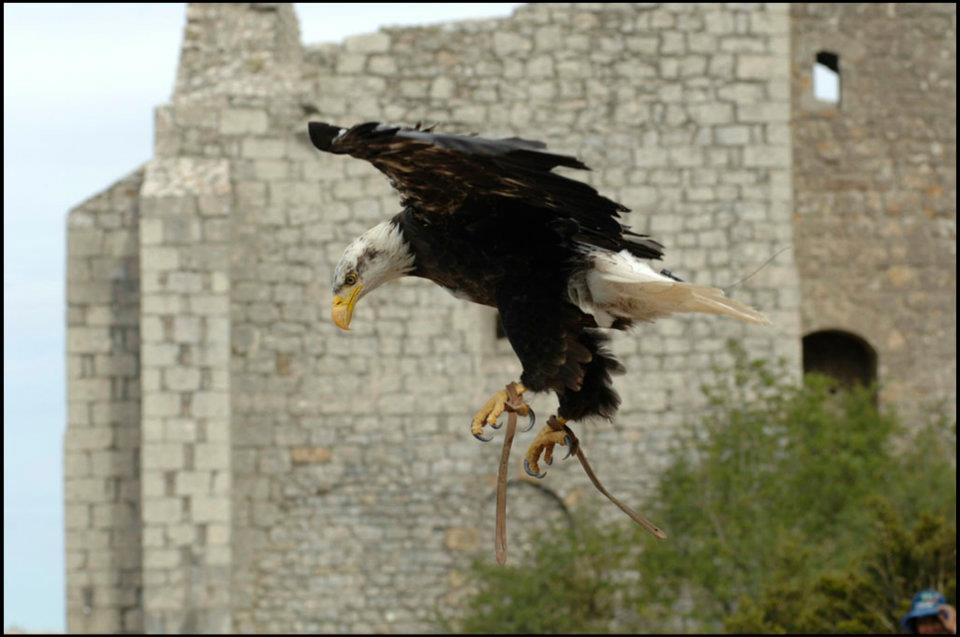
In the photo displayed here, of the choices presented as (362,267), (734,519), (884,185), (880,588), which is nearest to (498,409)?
(362,267)

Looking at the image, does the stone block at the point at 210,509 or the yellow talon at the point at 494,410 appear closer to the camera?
the yellow talon at the point at 494,410

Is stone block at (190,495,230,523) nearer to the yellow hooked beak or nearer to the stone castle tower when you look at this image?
the stone castle tower

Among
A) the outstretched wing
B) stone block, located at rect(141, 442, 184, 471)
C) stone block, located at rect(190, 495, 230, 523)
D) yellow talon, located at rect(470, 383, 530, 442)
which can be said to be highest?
the outstretched wing

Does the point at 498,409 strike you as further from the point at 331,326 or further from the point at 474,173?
the point at 331,326

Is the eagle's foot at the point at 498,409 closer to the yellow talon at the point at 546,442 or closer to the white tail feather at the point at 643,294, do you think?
the yellow talon at the point at 546,442

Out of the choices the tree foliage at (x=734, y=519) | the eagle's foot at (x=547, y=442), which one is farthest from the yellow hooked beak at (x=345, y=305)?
the tree foliage at (x=734, y=519)

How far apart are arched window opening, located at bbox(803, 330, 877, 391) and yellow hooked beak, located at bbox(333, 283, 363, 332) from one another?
1438 centimetres

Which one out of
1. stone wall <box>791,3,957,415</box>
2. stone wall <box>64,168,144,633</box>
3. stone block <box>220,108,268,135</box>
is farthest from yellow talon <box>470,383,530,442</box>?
stone wall <box>791,3,957,415</box>

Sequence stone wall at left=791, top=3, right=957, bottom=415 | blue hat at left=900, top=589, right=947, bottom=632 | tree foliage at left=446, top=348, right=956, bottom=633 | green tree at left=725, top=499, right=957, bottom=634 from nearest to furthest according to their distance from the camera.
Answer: blue hat at left=900, top=589, right=947, bottom=632 → green tree at left=725, top=499, right=957, bottom=634 → tree foliage at left=446, top=348, right=956, bottom=633 → stone wall at left=791, top=3, right=957, bottom=415

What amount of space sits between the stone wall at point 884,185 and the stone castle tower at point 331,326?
1.74 m

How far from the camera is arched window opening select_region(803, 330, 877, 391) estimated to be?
63.9ft

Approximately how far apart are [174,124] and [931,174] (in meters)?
6.37

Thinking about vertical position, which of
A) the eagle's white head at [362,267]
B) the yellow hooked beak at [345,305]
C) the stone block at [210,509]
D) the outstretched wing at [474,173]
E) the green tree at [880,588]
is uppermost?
the outstretched wing at [474,173]

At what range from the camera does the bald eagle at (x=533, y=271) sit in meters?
5.26
